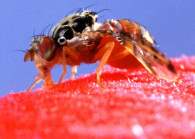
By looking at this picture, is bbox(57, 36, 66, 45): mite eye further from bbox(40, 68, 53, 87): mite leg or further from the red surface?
the red surface

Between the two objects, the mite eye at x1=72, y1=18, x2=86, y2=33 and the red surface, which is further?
the mite eye at x1=72, y1=18, x2=86, y2=33

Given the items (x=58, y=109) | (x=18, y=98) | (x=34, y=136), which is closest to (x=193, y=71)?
(x=18, y=98)

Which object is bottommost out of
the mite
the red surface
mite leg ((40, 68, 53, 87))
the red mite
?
the red surface

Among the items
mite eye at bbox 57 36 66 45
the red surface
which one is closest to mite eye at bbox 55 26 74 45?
mite eye at bbox 57 36 66 45

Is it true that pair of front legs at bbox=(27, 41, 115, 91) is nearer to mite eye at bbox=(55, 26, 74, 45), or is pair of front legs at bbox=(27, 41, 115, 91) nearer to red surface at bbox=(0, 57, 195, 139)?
mite eye at bbox=(55, 26, 74, 45)

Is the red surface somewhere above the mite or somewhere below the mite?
below

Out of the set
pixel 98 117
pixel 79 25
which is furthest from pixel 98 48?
pixel 98 117

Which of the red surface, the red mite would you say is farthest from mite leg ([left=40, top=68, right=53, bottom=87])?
the red surface

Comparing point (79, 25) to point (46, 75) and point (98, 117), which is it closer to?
point (46, 75)
